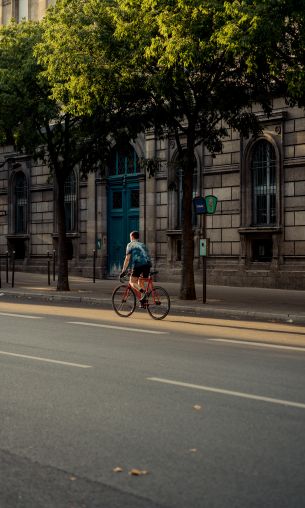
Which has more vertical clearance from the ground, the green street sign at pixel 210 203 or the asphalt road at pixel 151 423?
the green street sign at pixel 210 203

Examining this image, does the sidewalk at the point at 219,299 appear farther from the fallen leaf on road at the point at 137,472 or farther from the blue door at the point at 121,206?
the fallen leaf on road at the point at 137,472

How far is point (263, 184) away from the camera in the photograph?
84.1 feet

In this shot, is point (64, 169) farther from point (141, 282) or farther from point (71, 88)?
point (141, 282)

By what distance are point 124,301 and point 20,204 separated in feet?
71.8

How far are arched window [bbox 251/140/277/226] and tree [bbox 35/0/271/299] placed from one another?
17.4 ft

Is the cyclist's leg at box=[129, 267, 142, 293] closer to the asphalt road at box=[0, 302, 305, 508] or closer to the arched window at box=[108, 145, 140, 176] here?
the asphalt road at box=[0, 302, 305, 508]

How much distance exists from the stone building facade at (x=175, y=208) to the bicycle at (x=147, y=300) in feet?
17.4

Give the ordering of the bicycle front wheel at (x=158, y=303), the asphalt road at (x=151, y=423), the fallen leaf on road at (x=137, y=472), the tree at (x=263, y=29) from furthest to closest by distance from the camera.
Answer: the bicycle front wheel at (x=158, y=303) → the tree at (x=263, y=29) → the fallen leaf on road at (x=137, y=472) → the asphalt road at (x=151, y=423)

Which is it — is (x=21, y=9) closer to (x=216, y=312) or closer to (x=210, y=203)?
(x=210, y=203)

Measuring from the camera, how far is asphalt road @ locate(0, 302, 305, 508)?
4309mm

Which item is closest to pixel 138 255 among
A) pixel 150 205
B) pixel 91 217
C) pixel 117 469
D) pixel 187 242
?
pixel 187 242

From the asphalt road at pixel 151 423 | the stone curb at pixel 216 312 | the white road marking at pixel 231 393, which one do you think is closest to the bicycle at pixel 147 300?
the stone curb at pixel 216 312

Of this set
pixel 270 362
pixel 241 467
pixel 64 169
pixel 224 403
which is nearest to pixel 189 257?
pixel 64 169

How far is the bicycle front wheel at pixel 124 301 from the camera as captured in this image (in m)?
15.5
